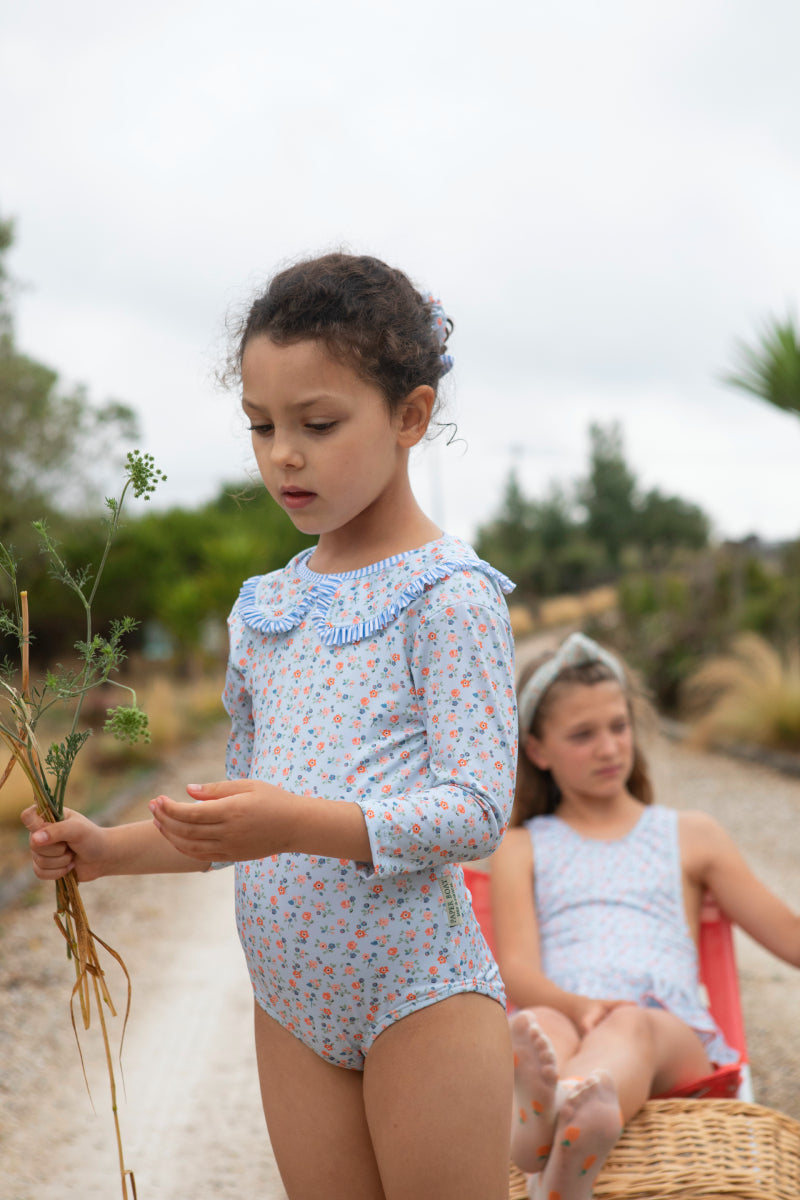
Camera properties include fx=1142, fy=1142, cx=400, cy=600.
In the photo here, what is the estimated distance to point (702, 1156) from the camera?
6.75 feet

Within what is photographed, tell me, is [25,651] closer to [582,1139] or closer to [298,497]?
[298,497]

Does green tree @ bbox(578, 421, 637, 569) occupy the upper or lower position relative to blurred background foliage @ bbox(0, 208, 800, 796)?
upper

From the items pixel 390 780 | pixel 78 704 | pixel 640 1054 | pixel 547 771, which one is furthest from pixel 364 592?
pixel 547 771

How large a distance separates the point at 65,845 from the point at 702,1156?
1326 millimetres

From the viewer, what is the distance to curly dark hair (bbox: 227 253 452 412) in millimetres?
1439

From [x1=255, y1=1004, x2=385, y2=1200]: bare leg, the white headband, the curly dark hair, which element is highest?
the curly dark hair

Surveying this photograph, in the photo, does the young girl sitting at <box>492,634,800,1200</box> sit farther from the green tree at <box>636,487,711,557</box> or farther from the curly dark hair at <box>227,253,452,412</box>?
the green tree at <box>636,487,711,557</box>

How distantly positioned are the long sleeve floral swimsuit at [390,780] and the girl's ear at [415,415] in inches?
5.9

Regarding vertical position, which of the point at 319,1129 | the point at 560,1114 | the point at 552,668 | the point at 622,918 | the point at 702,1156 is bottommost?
the point at 702,1156

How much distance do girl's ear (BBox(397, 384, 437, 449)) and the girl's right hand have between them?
2.12ft

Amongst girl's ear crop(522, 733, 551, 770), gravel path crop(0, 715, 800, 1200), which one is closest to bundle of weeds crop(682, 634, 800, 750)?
gravel path crop(0, 715, 800, 1200)

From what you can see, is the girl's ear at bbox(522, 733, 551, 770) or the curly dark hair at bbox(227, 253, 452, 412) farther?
the girl's ear at bbox(522, 733, 551, 770)

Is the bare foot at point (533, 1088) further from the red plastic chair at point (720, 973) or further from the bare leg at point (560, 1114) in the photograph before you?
the red plastic chair at point (720, 973)

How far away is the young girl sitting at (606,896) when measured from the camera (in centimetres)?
237
